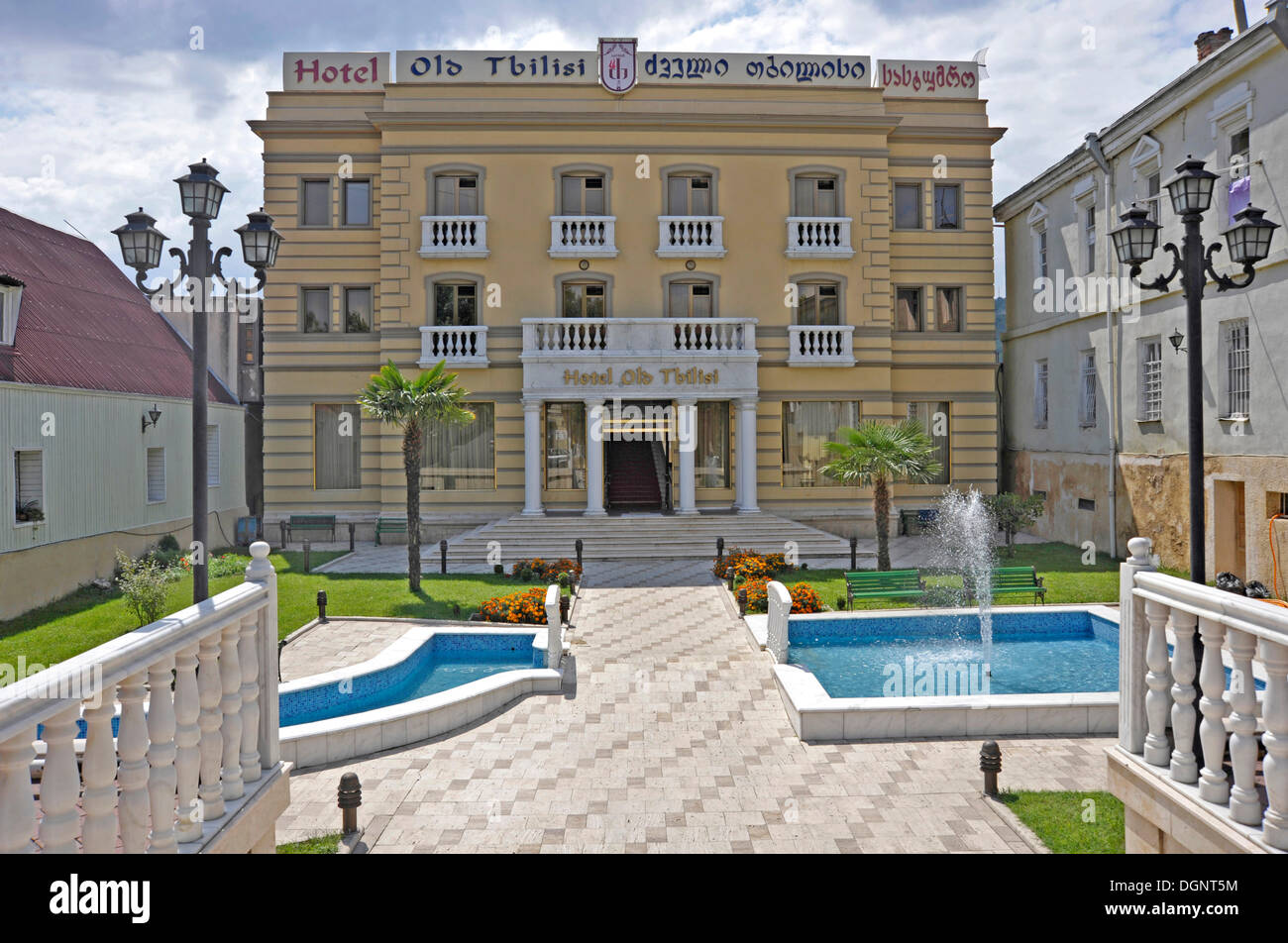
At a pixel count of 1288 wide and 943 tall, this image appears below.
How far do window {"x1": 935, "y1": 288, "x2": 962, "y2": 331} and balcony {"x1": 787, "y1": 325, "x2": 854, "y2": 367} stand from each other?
3.64 m

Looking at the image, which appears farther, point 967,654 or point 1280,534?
point 1280,534

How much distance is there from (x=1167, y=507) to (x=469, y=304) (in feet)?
67.2

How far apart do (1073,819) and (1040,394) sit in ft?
69.8

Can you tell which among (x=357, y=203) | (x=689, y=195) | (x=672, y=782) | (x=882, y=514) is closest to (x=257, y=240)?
(x=672, y=782)

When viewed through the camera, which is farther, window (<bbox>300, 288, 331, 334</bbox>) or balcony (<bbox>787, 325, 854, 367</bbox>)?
window (<bbox>300, 288, 331, 334</bbox>)

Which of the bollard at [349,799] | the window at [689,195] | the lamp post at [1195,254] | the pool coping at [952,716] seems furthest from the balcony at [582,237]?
the bollard at [349,799]

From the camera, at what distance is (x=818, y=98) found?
82.4 ft

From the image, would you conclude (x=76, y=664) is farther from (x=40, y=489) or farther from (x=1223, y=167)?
(x=1223, y=167)

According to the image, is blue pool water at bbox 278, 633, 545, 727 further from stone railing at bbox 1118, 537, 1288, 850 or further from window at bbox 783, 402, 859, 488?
window at bbox 783, 402, 859, 488

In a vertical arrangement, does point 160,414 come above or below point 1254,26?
below

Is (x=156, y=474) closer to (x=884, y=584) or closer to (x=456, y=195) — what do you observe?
(x=456, y=195)

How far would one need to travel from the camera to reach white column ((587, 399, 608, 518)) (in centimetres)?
2341

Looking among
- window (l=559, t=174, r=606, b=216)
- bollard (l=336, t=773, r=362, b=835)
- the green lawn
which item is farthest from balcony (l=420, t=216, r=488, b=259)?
bollard (l=336, t=773, r=362, b=835)
